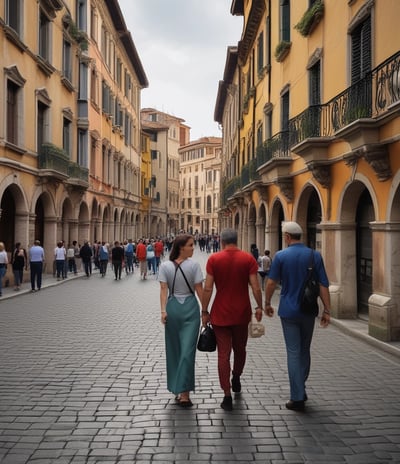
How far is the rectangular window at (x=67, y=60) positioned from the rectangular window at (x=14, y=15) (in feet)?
21.1

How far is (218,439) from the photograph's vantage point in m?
4.95

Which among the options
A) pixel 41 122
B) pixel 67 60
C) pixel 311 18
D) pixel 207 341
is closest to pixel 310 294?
pixel 207 341

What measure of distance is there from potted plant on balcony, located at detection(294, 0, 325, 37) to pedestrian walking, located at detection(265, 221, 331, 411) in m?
9.78

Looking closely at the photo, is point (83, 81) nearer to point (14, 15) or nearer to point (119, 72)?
point (14, 15)

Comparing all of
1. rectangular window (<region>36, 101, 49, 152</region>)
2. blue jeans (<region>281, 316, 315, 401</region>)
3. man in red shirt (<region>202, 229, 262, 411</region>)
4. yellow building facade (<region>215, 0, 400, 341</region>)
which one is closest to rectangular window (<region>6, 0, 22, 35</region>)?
rectangular window (<region>36, 101, 49, 152</region>)

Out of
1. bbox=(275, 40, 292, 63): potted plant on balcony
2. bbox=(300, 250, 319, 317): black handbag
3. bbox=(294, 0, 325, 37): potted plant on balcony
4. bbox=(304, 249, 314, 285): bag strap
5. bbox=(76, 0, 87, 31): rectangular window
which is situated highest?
bbox=(76, 0, 87, 31): rectangular window

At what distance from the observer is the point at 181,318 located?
237 inches

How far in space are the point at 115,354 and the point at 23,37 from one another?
15374mm

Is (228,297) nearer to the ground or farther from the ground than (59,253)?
farther from the ground

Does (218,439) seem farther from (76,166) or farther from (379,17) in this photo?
(76,166)

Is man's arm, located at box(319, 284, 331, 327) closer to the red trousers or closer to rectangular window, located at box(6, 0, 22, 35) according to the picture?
the red trousers

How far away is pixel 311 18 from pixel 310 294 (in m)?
10.6

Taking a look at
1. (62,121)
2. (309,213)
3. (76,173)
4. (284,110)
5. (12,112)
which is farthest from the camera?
(76,173)

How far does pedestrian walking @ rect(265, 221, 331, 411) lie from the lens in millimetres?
5828
